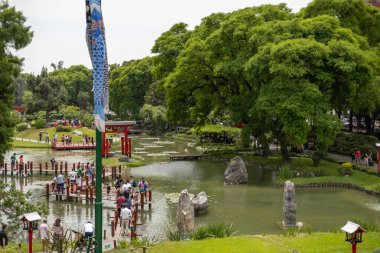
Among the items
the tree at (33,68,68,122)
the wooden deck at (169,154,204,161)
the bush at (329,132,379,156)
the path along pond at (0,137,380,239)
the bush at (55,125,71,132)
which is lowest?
the path along pond at (0,137,380,239)

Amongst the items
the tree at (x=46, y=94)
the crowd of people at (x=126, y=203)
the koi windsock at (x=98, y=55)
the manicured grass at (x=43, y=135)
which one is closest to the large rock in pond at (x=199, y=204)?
the crowd of people at (x=126, y=203)

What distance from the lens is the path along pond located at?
25375 millimetres

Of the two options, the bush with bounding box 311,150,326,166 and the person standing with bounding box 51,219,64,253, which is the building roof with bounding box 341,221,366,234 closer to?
the person standing with bounding box 51,219,64,253

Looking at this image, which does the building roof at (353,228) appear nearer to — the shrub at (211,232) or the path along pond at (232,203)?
the shrub at (211,232)

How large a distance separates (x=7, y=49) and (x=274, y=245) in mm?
15415

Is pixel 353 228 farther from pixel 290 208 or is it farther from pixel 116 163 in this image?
pixel 116 163

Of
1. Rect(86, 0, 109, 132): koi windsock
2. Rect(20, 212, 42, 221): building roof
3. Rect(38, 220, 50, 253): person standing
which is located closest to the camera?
Rect(86, 0, 109, 132): koi windsock

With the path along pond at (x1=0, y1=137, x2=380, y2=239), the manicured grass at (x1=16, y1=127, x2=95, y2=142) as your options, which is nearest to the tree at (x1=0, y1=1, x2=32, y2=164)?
the path along pond at (x1=0, y1=137, x2=380, y2=239)

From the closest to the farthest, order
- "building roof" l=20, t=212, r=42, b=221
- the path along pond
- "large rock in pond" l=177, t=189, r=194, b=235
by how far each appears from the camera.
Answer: "building roof" l=20, t=212, r=42, b=221 < "large rock in pond" l=177, t=189, r=194, b=235 < the path along pond

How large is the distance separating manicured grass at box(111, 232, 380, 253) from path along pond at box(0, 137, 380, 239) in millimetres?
3363

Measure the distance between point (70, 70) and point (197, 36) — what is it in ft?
255

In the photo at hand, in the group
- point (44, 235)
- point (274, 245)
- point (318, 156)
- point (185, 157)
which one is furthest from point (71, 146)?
point (274, 245)

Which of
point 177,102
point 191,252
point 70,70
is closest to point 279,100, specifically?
point 177,102

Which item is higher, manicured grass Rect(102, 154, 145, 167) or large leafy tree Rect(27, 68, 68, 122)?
large leafy tree Rect(27, 68, 68, 122)
